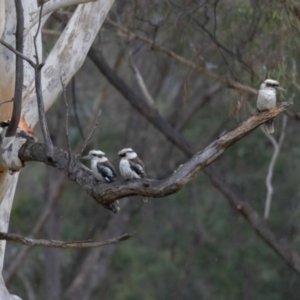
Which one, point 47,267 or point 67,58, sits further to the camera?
point 47,267

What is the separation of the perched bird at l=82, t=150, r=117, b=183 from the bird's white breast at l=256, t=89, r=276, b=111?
1056 millimetres

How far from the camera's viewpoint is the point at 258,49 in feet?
32.7

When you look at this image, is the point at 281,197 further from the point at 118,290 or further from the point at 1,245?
the point at 1,245

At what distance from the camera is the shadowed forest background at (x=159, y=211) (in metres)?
14.5

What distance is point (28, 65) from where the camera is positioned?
21.1ft

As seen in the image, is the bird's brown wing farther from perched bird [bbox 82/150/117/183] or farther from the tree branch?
the tree branch

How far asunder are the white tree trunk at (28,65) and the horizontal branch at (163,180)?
719 millimetres

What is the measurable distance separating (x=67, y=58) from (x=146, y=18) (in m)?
3.53

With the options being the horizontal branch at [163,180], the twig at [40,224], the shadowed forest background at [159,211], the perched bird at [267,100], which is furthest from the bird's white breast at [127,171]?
the twig at [40,224]

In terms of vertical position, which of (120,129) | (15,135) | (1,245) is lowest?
(1,245)

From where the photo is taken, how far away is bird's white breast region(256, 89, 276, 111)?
5.39 m

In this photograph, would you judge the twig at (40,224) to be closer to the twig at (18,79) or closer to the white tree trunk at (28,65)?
the white tree trunk at (28,65)

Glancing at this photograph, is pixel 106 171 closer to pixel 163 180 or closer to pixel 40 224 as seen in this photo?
pixel 163 180

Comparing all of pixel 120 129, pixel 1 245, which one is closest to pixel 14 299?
pixel 1 245
